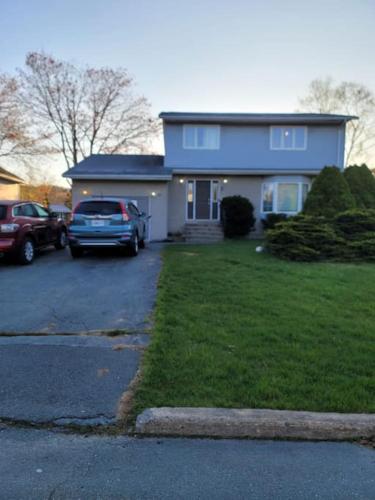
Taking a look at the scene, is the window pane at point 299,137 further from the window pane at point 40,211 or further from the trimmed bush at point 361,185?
the window pane at point 40,211

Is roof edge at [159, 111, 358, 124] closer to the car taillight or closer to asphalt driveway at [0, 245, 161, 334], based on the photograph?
the car taillight

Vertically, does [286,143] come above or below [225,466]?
above

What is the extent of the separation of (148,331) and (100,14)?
13562 mm

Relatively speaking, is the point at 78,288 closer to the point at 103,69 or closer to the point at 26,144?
the point at 26,144

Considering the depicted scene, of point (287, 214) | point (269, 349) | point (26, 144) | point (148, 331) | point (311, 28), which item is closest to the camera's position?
point (269, 349)

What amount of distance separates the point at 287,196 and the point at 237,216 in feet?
9.34

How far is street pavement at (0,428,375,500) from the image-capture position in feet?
7.39

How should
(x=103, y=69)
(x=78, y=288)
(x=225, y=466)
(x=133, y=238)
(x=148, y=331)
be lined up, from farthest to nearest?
(x=103, y=69), (x=133, y=238), (x=78, y=288), (x=148, y=331), (x=225, y=466)

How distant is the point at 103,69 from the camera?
3023cm

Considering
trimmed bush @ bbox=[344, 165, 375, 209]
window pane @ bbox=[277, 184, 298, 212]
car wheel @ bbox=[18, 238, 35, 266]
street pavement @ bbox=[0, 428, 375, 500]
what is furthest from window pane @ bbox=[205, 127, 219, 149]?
street pavement @ bbox=[0, 428, 375, 500]

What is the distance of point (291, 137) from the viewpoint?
17844 mm

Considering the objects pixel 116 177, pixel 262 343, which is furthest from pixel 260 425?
pixel 116 177

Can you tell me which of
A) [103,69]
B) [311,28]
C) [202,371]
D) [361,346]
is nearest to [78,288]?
[202,371]

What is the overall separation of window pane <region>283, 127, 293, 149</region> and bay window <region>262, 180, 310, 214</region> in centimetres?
215
